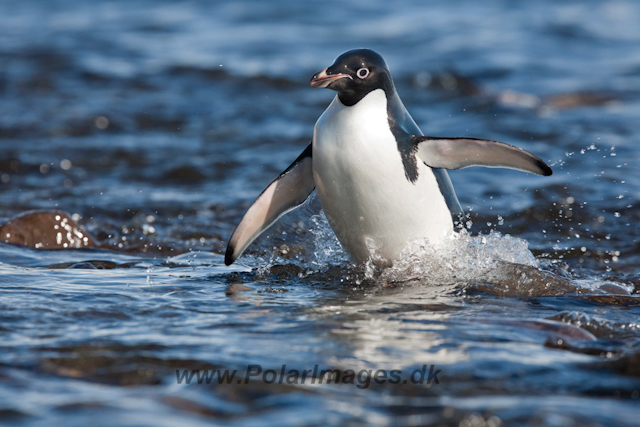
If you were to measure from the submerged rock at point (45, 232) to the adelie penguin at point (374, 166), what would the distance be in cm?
176

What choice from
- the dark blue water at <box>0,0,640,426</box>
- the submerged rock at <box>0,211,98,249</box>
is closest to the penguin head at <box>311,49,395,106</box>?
the dark blue water at <box>0,0,640,426</box>

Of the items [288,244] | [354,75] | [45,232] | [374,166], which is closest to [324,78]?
[354,75]

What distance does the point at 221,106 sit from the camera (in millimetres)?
10969

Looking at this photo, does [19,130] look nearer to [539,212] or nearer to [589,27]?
[539,212]

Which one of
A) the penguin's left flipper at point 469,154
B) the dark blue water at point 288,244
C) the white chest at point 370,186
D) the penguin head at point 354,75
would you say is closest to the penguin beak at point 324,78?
the penguin head at point 354,75

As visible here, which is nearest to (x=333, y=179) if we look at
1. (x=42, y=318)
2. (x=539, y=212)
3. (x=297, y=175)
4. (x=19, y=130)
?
(x=297, y=175)

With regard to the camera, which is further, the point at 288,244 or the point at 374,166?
the point at 288,244

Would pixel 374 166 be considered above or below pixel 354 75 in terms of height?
below

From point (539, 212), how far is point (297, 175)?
312cm

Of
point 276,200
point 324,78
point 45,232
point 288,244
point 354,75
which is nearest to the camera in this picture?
point 324,78

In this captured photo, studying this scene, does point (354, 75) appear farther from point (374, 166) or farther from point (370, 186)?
point (370, 186)

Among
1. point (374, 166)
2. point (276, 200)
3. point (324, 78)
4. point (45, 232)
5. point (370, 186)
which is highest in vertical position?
point (324, 78)

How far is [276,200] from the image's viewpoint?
4.71 meters

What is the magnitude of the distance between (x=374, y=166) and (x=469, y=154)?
58cm
